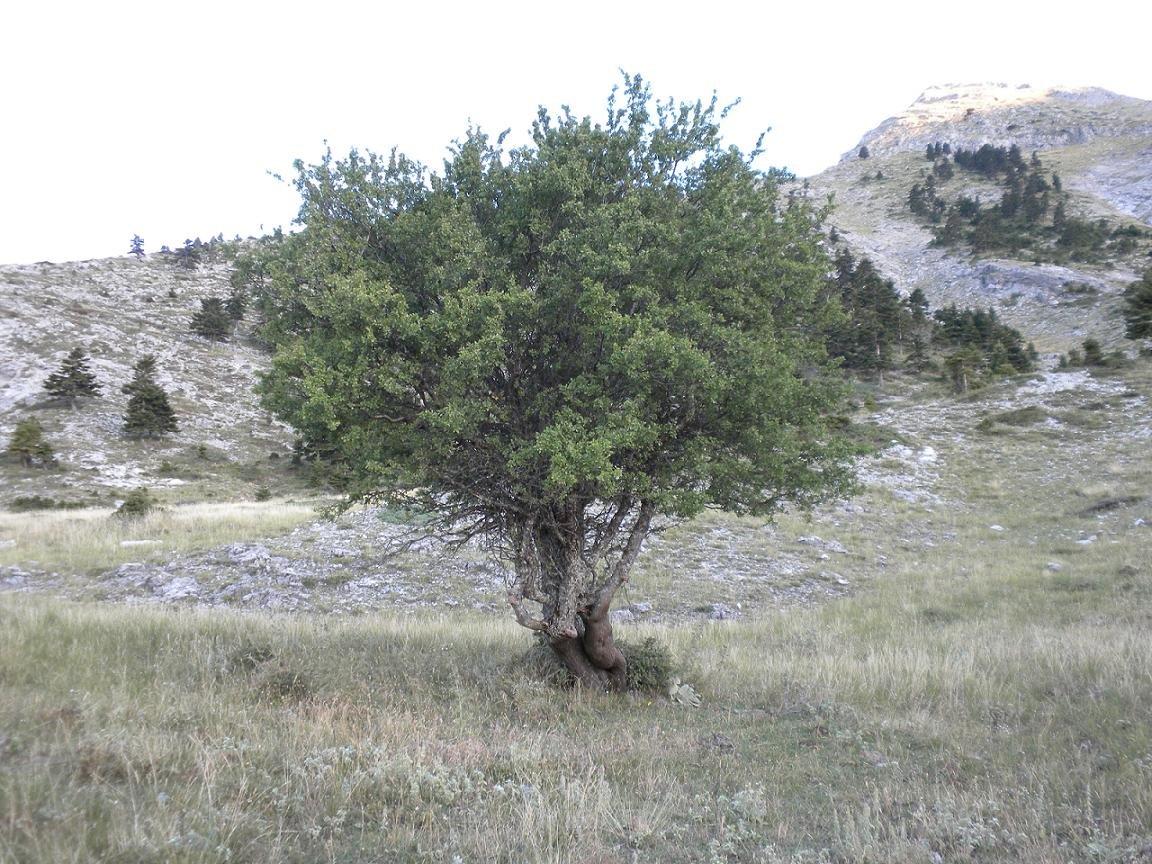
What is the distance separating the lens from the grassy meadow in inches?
165

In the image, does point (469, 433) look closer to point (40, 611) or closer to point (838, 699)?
point (838, 699)

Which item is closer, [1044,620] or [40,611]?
[40,611]

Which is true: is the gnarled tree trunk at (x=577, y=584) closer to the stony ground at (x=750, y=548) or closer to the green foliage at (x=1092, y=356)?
the stony ground at (x=750, y=548)

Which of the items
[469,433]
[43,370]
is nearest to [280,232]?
[469,433]

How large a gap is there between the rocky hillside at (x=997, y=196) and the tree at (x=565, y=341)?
93.3 ft

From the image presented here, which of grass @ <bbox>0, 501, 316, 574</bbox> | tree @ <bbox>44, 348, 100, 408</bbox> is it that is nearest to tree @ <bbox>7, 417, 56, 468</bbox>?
tree @ <bbox>44, 348, 100, 408</bbox>

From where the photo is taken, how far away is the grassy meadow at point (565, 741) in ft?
13.7

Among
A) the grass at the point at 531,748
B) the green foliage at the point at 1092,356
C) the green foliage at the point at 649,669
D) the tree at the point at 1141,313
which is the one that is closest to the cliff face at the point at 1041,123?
the tree at the point at 1141,313

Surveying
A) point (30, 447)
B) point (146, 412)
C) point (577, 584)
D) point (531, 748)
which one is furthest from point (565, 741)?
point (146, 412)

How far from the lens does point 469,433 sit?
7418 mm

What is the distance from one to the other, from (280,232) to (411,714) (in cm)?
605

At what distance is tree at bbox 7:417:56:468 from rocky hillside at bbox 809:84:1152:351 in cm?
4549

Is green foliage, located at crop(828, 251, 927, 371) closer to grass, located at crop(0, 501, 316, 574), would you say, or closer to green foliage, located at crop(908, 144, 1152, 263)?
green foliage, located at crop(908, 144, 1152, 263)

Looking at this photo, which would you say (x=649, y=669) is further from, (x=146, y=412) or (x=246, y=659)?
(x=146, y=412)
